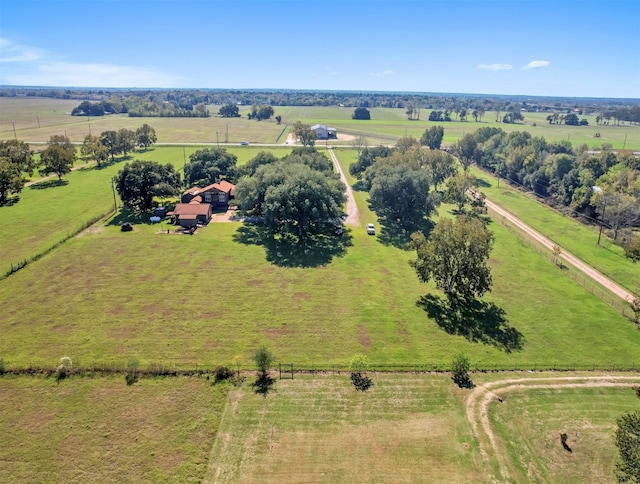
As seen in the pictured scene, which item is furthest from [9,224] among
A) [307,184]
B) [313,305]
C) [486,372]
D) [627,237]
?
[627,237]

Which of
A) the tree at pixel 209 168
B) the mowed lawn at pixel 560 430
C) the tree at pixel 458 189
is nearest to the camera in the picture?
the mowed lawn at pixel 560 430

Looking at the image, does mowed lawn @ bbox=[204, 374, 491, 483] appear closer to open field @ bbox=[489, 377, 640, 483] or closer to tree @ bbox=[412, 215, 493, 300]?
open field @ bbox=[489, 377, 640, 483]

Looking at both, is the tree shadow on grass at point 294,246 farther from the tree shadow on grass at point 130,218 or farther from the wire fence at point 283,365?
the wire fence at point 283,365

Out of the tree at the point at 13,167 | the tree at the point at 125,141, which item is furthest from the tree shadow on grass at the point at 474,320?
the tree at the point at 125,141

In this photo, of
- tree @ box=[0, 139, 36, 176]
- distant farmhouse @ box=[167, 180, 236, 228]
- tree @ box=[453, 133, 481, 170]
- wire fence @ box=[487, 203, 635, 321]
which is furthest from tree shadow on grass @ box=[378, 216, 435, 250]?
tree @ box=[0, 139, 36, 176]

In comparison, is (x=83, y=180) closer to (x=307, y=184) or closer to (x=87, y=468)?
(x=307, y=184)

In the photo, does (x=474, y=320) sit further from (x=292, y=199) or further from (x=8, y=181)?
(x=8, y=181)
